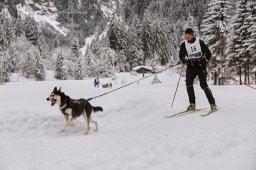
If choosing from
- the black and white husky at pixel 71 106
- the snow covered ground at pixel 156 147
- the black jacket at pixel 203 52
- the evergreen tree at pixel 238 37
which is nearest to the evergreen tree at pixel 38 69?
the evergreen tree at pixel 238 37

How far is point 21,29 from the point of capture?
5172 inches

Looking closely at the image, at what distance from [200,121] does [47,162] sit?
4610 mm

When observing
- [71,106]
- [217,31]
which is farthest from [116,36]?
[71,106]

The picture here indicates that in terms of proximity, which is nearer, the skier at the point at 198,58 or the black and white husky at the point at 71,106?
the black and white husky at the point at 71,106

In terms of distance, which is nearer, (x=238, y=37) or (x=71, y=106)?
(x=71, y=106)

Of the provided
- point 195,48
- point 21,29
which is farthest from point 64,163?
point 21,29

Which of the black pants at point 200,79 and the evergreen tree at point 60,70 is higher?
the black pants at point 200,79

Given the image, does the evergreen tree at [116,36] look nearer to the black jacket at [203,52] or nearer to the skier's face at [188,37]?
the black jacket at [203,52]

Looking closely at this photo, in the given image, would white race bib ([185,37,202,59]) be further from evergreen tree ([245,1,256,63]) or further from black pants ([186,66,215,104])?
evergreen tree ([245,1,256,63])

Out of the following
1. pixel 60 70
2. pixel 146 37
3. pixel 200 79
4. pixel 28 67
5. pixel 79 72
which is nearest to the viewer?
pixel 200 79

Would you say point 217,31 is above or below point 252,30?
above

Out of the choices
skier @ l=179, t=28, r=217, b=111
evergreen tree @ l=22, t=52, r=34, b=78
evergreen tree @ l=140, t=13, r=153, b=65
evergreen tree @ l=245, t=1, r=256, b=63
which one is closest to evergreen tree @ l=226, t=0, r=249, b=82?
evergreen tree @ l=245, t=1, r=256, b=63

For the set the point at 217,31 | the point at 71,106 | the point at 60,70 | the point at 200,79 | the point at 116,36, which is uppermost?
the point at 116,36

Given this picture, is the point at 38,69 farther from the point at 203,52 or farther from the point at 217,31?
the point at 203,52
